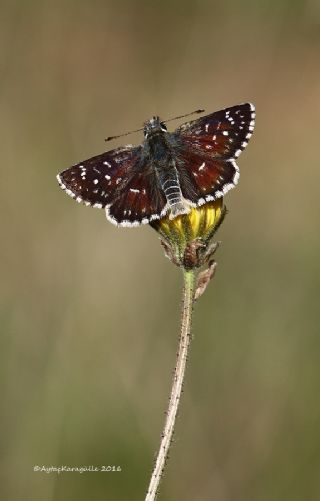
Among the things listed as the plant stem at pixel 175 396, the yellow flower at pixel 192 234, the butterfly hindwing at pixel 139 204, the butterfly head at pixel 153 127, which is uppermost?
the butterfly head at pixel 153 127

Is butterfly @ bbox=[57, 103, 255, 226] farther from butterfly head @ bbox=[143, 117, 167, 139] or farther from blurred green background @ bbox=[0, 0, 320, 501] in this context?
blurred green background @ bbox=[0, 0, 320, 501]

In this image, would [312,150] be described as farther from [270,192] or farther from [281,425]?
[281,425]

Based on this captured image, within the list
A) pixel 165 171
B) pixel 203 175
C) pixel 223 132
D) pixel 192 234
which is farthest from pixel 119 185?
pixel 192 234

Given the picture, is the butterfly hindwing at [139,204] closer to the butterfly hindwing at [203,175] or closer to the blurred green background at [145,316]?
the butterfly hindwing at [203,175]

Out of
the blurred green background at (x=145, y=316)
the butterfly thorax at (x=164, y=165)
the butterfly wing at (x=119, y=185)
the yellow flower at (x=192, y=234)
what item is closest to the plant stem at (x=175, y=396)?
the yellow flower at (x=192, y=234)

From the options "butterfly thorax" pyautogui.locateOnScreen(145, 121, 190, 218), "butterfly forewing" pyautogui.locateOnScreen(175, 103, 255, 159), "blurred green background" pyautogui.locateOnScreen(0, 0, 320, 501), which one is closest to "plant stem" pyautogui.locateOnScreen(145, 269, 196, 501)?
"butterfly thorax" pyautogui.locateOnScreen(145, 121, 190, 218)

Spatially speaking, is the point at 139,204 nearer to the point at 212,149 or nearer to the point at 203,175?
the point at 203,175

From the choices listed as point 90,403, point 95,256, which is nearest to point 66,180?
point 90,403
